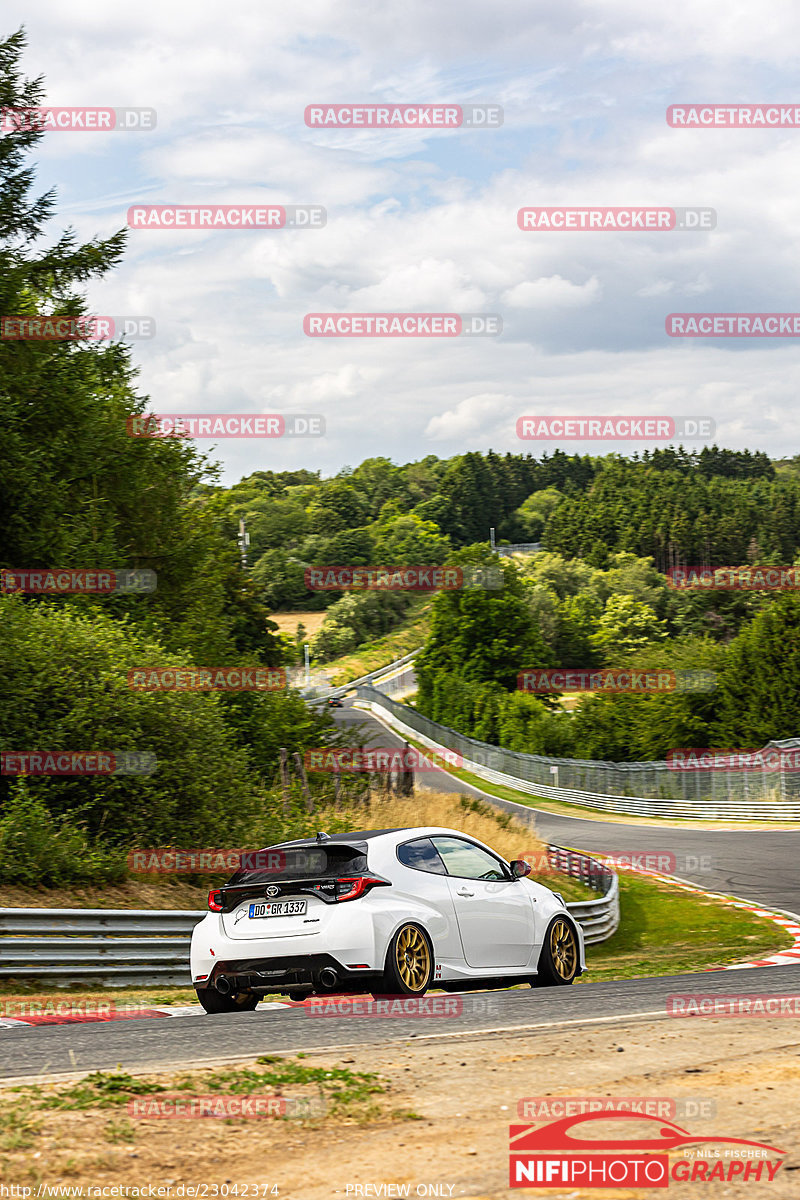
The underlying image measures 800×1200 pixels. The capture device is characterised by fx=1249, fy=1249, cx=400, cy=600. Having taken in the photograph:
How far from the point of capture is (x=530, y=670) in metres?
94.3

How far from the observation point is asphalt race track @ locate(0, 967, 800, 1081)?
22.7 ft

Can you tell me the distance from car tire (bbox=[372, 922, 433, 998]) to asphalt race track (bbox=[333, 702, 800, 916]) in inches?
539

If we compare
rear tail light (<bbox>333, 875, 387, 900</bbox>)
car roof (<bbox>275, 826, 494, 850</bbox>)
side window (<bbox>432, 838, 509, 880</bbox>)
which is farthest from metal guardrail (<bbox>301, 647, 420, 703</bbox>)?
rear tail light (<bbox>333, 875, 387, 900</bbox>)

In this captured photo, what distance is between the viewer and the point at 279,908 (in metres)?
9.25

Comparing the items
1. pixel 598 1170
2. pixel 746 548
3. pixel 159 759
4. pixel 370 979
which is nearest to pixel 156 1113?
pixel 598 1170

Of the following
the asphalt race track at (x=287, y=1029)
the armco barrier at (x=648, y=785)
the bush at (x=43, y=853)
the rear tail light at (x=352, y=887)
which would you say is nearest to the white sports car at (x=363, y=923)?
the rear tail light at (x=352, y=887)

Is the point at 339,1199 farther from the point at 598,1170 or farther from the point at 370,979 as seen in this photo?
the point at 370,979

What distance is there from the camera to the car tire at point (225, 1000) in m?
9.59

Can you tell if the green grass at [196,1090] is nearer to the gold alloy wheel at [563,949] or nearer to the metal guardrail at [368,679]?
the gold alloy wheel at [563,949]

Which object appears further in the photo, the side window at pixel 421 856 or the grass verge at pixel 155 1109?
the side window at pixel 421 856

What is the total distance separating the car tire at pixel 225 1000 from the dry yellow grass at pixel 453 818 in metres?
10.2

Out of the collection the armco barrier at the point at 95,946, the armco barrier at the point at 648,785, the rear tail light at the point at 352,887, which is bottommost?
the armco barrier at the point at 648,785

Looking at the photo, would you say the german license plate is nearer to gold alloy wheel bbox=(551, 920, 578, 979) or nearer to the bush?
gold alloy wheel bbox=(551, 920, 578, 979)

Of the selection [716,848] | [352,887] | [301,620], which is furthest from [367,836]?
[301,620]
